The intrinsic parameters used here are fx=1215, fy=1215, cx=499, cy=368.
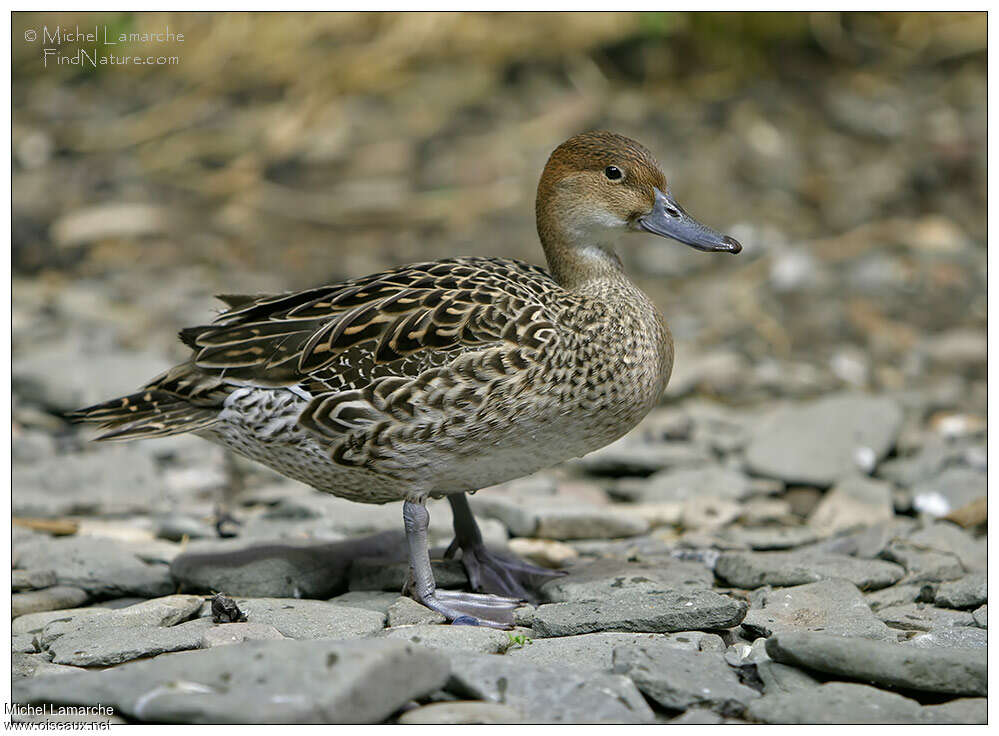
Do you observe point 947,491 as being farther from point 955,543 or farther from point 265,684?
point 265,684

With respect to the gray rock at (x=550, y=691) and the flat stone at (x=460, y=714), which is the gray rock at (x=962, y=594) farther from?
the flat stone at (x=460, y=714)

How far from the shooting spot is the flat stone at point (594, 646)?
3391 mm

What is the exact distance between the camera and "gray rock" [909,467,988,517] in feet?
17.7

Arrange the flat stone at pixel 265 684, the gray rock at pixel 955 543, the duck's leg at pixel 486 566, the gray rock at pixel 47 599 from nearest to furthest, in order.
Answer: the flat stone at pixel 265 684, the gray rock at pixel 47 599, the duck's leg at pixel 486 566, the gray rock at pixel 955 543

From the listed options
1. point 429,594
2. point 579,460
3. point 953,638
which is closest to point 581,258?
point 429,594

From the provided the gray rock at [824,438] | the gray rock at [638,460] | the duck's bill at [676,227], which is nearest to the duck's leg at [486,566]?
the duck's bill at [676,227]

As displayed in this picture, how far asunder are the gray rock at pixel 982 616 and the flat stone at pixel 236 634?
7.10ft

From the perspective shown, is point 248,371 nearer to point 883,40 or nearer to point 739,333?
point 739,333

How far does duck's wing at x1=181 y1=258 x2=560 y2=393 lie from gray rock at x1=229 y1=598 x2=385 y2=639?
2.35ft

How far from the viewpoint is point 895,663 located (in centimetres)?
316

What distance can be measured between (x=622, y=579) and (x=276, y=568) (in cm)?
121

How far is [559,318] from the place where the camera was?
4.07 meters

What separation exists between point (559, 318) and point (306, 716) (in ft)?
5.76

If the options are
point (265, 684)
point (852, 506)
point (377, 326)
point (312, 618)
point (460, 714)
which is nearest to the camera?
point (265, 684)
